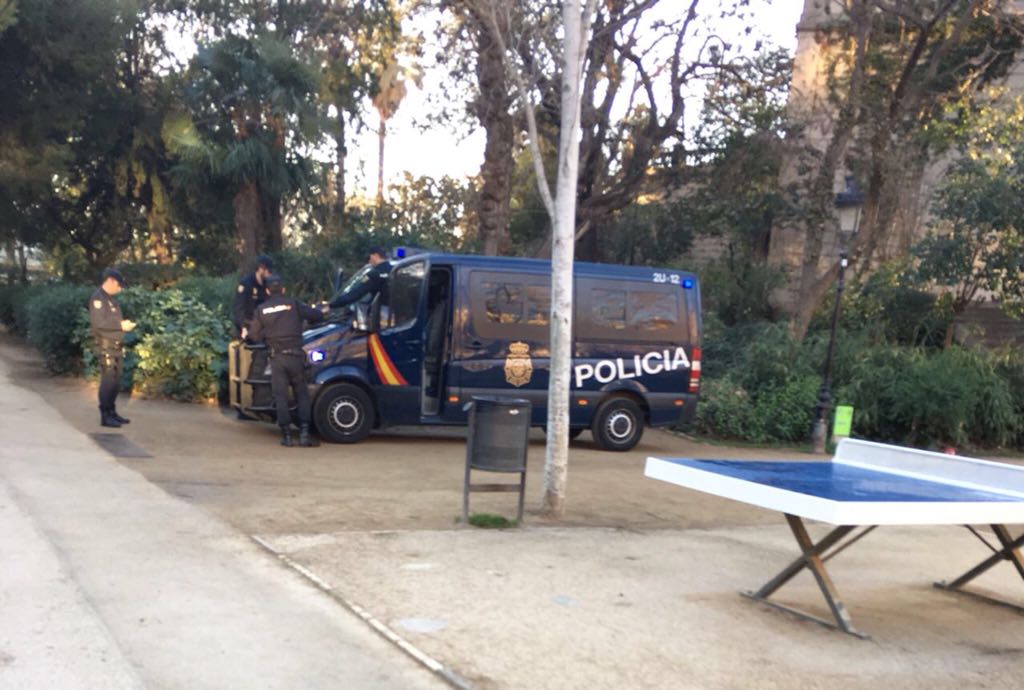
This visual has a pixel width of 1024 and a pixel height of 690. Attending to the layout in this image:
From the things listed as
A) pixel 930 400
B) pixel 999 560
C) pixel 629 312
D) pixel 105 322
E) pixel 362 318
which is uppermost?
pixel 629 312

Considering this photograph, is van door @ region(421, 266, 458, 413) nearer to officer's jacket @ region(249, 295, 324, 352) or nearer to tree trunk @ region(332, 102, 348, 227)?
officer's jacket @ region(249, 295, 324, 352)

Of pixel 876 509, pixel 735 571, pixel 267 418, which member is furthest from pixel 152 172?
pixel 876 509

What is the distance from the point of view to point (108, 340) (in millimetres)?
12469

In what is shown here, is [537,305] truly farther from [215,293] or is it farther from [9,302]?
[9,302]

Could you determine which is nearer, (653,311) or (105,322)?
(105,322)

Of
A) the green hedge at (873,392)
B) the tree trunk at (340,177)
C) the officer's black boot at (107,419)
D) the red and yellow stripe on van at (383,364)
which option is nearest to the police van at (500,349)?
the red and yellow stripe on van at (383,364)

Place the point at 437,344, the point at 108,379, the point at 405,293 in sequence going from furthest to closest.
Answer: the point at 437,344 → the point at 405,293 → the point at 108,379

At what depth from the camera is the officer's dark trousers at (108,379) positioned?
1230 cm

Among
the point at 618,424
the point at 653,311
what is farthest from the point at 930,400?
the point at 618,424

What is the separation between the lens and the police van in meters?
13.1

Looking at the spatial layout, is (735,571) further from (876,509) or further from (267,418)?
(267,418)

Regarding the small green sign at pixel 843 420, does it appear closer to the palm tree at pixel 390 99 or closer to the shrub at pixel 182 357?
the shrub at pixel 182 357

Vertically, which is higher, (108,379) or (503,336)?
(503,336)

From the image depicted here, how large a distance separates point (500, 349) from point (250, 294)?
334 centimetres
